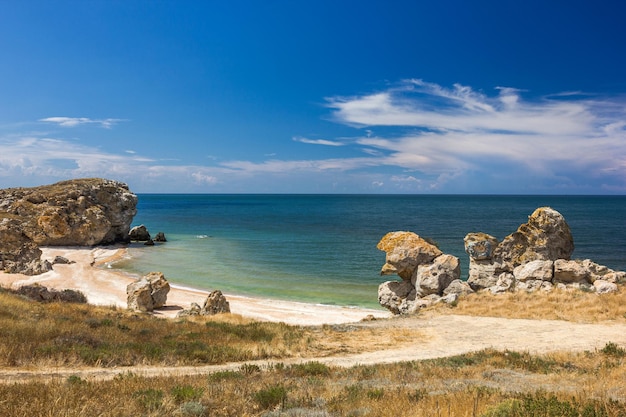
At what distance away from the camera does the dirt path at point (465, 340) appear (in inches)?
573

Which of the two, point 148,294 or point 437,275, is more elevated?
point 437,275

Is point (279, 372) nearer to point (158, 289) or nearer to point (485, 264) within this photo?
point (158, 289)

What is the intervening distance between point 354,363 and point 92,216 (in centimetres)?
6618

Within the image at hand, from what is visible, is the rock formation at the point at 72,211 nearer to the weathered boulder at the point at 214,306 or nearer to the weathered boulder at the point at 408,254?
the weathered boulder at the point at 214,306

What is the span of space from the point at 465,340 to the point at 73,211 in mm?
68803

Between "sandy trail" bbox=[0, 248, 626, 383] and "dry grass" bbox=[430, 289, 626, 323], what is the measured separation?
0.91m

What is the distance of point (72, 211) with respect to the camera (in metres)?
68.4

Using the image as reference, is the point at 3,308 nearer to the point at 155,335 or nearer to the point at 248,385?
the point at 155,335

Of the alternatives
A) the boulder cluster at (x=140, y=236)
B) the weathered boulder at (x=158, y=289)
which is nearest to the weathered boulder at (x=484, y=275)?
the weathered boulder at (x=158, y=289)

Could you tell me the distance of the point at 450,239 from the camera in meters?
73.2

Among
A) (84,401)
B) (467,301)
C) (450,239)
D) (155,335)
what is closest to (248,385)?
(84,401)

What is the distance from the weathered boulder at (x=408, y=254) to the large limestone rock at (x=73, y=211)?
53808 millimetres

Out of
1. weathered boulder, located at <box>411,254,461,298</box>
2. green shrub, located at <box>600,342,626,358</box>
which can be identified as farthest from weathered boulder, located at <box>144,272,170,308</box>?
green shrub, located at <box>600,342,626,358</box>

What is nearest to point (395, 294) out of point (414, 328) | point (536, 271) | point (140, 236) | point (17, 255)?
point (414, 328)
